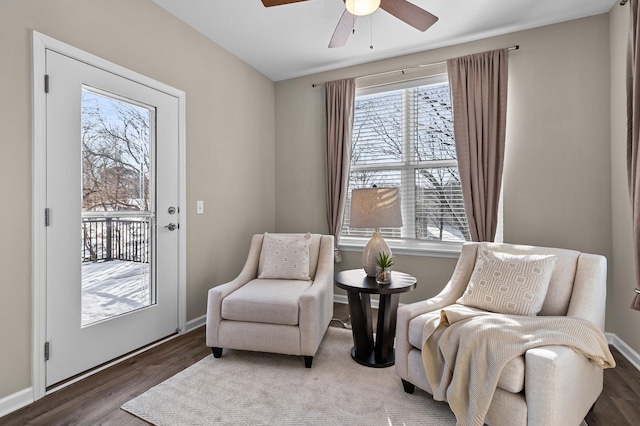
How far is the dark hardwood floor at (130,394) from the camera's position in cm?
168

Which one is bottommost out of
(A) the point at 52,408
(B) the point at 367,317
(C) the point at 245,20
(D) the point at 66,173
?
(A) the point at 52,408

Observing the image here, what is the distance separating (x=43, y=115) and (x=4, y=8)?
0.56 m

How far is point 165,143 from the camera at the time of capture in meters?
2.69

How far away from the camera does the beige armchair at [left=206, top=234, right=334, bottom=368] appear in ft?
7.13

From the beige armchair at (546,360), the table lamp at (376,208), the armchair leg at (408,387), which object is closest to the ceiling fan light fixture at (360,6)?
the table lamp at (376,208)

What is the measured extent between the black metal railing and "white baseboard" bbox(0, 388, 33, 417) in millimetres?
770

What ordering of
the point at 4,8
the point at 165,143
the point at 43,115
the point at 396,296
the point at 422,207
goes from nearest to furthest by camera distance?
the point at 4,8 → the point at 43,115 → the point at 396,296 → the point at 165,143 → the point at 422,207

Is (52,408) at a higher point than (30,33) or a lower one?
lower

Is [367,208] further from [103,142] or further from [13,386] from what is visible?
[13,386]

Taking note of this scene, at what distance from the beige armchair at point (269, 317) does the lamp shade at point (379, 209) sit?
63 cm

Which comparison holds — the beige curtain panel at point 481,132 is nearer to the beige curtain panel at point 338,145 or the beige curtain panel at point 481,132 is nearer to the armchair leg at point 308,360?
the beige curtain panel at point 338,145

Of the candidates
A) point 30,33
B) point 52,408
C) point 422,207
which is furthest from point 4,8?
point 422,207

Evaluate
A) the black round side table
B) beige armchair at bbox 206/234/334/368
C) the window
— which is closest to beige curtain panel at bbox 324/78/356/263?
the window

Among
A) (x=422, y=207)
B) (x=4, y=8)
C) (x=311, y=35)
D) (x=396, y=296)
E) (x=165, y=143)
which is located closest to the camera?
(x=4, y=8)
